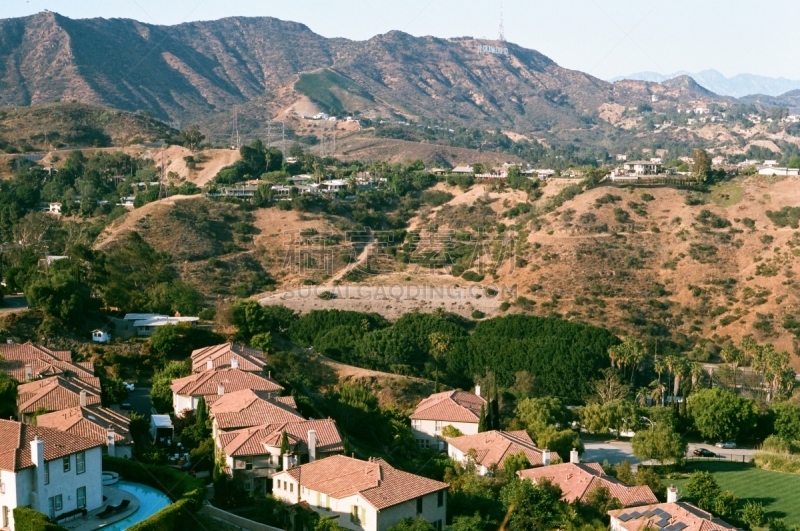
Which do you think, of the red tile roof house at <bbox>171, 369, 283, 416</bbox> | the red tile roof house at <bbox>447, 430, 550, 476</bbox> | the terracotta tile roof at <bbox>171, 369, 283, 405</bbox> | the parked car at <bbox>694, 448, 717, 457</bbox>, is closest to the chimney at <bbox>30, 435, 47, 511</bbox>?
the red tile roof house at <bbox>171, 369, 283, 416</bbox>

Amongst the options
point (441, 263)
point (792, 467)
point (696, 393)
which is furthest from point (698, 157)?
point (792, 467)

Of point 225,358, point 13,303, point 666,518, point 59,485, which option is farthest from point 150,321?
point 666,518

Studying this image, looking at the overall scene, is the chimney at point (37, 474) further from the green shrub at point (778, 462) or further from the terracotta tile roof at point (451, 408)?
the green shrub at point (778, 462)

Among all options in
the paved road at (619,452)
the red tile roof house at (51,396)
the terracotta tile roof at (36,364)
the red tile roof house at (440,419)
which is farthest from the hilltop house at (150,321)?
the paved road at (619,452)

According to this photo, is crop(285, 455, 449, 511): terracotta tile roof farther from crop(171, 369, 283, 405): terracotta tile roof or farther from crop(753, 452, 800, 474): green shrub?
crop(753, 452, 800, 474): green shrub

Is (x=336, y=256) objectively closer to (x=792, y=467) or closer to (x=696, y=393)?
(x=696, y=393)
